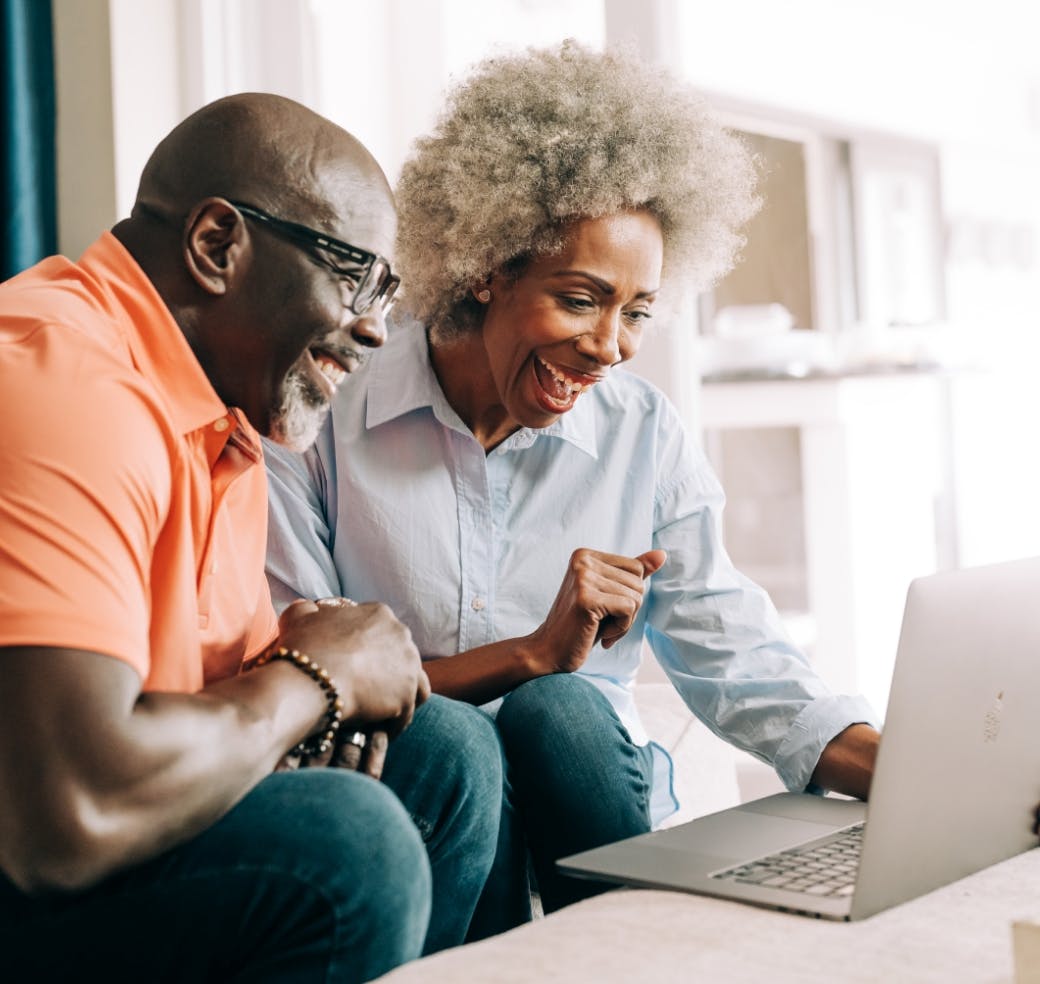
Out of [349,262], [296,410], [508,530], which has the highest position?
[349,262]

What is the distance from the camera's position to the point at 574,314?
150 cm

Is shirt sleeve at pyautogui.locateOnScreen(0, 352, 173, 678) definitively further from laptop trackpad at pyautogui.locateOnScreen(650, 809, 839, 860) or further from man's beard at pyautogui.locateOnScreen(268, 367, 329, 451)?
laptop trackpad at pyautogui.locateOnScreen(650, 809, 839, 860)

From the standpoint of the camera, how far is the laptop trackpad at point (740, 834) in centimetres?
107

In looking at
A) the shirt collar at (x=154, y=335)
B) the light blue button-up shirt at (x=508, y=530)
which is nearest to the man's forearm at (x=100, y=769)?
the shirt collar at (x=154, y=335)

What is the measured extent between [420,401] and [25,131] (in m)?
1.39

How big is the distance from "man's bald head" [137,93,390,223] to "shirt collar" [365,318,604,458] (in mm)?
459

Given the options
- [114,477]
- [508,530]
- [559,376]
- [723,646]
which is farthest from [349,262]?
[723,646]

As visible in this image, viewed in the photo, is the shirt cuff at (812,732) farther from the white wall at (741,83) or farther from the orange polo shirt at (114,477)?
the white wall at (741,83)

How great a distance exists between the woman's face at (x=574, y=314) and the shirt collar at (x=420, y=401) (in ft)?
0.19

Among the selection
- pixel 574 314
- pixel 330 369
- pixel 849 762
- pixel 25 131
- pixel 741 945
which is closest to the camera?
pixel 741 945

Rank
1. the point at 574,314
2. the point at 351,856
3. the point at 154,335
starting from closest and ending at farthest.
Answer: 1. the point at 351,856
2. the point at 154,335
3. the point at 574,314

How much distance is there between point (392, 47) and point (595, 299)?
1.52 meters

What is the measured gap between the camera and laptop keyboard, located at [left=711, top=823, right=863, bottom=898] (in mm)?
955

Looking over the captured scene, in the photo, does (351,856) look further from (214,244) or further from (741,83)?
(741,83)
